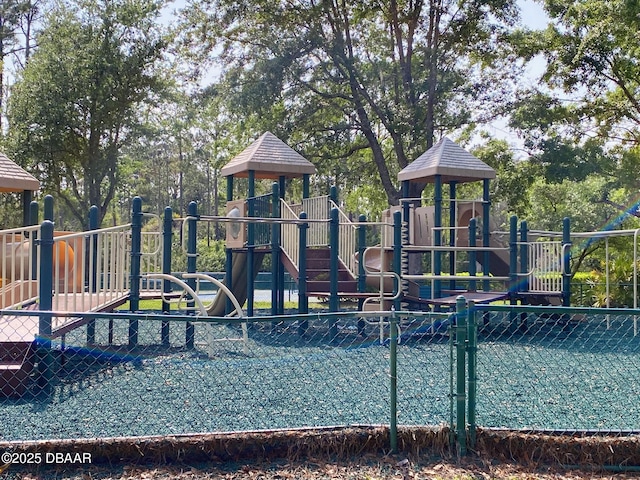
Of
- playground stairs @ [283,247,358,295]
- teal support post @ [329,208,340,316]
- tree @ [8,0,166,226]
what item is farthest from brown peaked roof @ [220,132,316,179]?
tree @ [8,0,166,226]

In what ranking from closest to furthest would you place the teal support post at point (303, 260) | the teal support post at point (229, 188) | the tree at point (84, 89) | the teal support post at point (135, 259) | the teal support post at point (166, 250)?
the teal support post at point (135, 259) < the teal support post at point (166, 250) < the teal support post at point (303, 260) < the teal support post at point (229, 188) < the tree at point (84, 89)

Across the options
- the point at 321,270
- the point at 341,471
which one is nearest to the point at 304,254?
the point at 321,270

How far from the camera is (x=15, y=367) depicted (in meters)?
6.39

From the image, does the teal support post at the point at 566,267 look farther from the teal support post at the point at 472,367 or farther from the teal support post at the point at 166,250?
the teal support post at the point at 472,367

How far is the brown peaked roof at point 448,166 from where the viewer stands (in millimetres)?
14438

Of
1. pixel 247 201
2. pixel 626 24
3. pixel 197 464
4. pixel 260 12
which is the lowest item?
pixel 197 464

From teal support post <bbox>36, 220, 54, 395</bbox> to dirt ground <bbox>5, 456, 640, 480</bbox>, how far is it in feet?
8.30

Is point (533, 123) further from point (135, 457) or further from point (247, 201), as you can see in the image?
point (135, 457)

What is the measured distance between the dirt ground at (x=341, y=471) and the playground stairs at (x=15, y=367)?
2.37 m

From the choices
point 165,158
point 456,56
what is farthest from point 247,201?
point 165,158

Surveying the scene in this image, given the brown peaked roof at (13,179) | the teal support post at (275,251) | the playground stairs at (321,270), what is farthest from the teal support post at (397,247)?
the brown peaked roof at (13,179)

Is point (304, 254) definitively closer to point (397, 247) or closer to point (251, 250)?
point (397, 247)

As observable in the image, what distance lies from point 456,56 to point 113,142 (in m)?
15.1

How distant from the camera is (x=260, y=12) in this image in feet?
70.8
